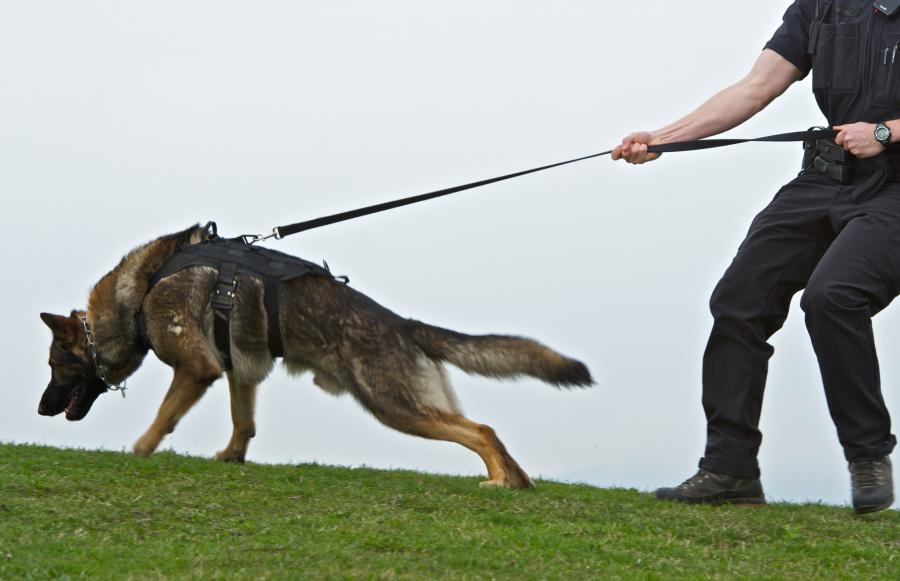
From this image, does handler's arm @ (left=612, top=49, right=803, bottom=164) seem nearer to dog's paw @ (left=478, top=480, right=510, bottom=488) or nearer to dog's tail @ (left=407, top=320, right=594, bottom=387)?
dog's tail @ (left=407, top=320, right=594, bottom=387)

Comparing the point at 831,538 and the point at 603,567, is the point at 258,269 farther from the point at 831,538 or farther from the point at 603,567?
the point at 831,538

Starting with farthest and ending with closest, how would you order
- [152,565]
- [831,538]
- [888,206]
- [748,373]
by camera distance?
[748,373] → [888,206] → [831,538] → [152,565]

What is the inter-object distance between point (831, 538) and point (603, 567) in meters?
1.37

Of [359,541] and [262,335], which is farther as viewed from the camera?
[262,335]

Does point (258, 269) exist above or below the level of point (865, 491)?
above

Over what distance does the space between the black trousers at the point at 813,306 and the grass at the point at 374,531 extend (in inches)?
19.1

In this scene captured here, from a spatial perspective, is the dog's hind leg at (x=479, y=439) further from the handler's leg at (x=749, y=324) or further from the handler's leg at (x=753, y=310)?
the handler's leg at (x=753, y=310)

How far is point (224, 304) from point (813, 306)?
3459 millimetres

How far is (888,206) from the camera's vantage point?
5430 millimetres

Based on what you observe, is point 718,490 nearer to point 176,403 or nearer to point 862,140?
point 862,140

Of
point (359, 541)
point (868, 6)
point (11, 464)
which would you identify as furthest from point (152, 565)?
point (868, 6)

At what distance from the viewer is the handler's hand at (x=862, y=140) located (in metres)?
5.38

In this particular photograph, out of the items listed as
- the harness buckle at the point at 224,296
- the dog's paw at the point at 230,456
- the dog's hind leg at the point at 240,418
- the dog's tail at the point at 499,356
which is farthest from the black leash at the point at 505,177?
the dog's paw at the point at 230,456

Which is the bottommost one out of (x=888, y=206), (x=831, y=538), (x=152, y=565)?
(x=152, y=565)
